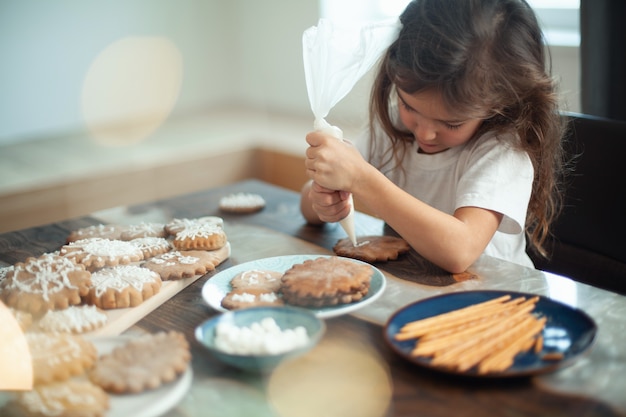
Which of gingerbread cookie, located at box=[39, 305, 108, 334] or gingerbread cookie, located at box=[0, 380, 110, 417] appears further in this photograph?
gingerbread cookie, located at box=[39, 305, 108, 334]

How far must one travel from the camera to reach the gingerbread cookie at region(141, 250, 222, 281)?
1217mm

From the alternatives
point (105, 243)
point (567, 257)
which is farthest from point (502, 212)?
point (105, 243)

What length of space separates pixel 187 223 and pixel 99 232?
18 centimetres

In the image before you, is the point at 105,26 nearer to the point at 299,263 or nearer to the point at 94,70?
the point at 94,70

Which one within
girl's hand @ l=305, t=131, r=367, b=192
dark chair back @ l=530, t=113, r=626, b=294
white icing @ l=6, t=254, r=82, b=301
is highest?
girl's hand @ l=305, t=131, r=367, b=192

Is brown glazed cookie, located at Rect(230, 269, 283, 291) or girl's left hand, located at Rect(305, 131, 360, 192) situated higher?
girl's left hand, located at Rect(305, 131, 360, 192)

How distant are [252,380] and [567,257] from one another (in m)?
0.98

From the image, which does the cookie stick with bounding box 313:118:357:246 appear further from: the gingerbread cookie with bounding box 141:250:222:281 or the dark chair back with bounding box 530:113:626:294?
the dark chair back with bounding box 530:113:626:294

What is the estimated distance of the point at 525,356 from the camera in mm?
881

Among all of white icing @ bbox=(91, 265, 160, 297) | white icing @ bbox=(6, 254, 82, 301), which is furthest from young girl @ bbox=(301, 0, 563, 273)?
white icing @ bbox=(6, 254, 82, 301)

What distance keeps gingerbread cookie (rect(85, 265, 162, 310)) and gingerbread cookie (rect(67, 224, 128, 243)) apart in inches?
10.1

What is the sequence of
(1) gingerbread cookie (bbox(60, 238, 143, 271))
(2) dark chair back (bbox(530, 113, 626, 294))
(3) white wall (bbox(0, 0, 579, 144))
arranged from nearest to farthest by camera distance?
(1) gingerbread cookie (bbox(60, 238, 143, 271)) < (2) dark chair back (bbox(530, 113, 626, 294)) < (3) white wall (bbox(0, 0, 579, 144))

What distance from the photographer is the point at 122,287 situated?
3.67ft

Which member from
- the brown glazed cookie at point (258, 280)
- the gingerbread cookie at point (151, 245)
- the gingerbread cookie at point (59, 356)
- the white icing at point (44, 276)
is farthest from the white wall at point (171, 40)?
the gingerbread cookie at point (59, 356)
